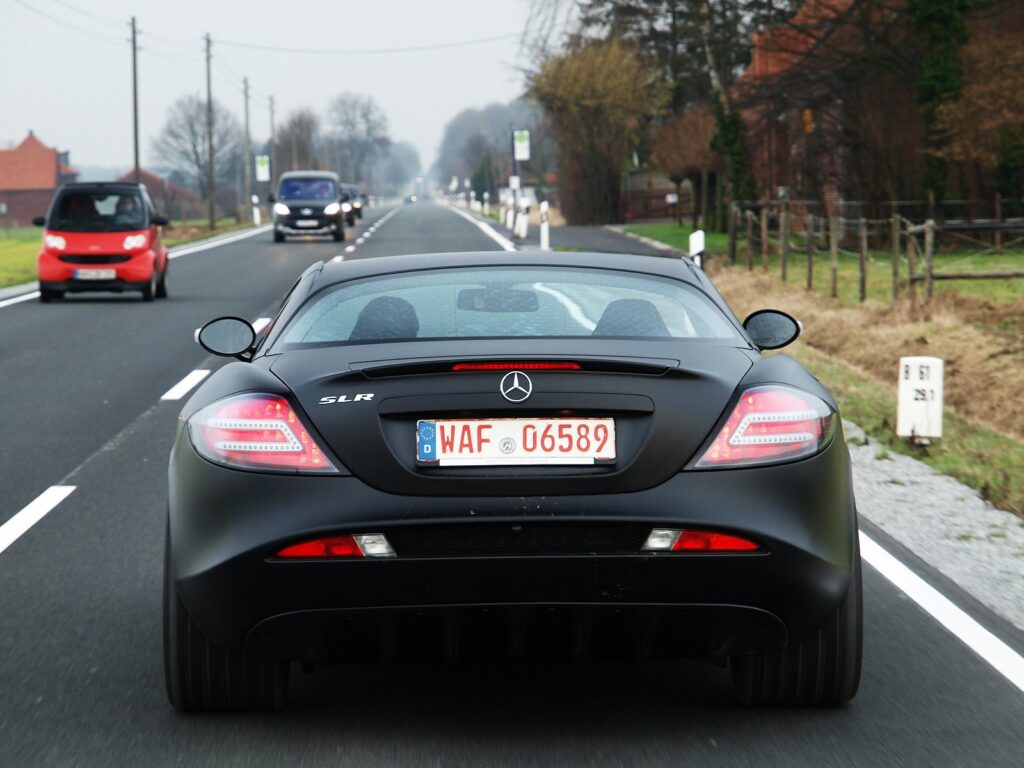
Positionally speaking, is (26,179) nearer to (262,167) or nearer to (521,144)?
(262,167)

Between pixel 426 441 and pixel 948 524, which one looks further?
pixel 948 524

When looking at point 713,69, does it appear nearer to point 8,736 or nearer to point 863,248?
point 863,248

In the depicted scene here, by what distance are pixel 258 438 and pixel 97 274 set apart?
20069 mm

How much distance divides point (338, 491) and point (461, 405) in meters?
0.37

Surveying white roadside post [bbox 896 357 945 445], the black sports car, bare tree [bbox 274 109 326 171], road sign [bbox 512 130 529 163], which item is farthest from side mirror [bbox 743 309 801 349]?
bare tree [bbox 274 109 326 171]

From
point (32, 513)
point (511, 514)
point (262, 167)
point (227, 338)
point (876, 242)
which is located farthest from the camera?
point (262, 167)

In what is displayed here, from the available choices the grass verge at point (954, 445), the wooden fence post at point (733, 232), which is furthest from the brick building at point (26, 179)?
the grass verge at point (954, 445)

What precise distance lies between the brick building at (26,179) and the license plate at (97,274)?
502ft

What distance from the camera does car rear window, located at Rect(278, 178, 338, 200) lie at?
4797 cm

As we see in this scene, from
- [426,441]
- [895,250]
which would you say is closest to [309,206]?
[895,250]

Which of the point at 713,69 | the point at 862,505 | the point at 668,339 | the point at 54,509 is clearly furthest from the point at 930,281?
the point at 713,69

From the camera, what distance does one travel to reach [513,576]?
4.31 meters

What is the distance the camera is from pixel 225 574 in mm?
4426

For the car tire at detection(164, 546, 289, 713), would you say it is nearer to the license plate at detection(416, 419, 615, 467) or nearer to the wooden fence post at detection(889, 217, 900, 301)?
the license plate at detection(416, 419, 615, 467)
